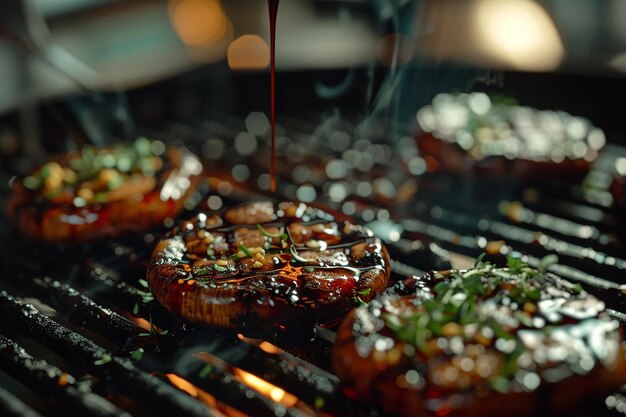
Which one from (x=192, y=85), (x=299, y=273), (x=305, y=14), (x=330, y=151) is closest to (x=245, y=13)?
(x=305, y=14)

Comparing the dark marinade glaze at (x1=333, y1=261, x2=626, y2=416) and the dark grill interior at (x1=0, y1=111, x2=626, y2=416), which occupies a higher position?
the dark marinade glaze at (x1=333, y1=261, x2=626, y2=416)

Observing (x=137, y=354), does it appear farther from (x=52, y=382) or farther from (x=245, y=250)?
(x=245, y=250)

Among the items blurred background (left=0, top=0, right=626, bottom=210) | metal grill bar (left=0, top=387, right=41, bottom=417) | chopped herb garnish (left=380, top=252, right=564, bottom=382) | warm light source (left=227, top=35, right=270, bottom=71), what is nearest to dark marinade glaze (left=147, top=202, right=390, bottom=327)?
chopped herb garnish (left=380, top=252, right=564, bottom=382)

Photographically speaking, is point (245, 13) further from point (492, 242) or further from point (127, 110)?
point (492, 242)

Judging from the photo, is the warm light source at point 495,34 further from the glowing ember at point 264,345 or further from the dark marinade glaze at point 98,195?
the glowing ember at point 264,345

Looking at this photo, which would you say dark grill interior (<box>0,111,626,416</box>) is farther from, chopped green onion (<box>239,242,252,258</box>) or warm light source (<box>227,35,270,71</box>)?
warm light source (<box>227,35,270,71</box>)

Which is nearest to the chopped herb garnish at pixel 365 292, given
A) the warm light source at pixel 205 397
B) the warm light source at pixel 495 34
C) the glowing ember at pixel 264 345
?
the glowing ember at pixel 264 345
